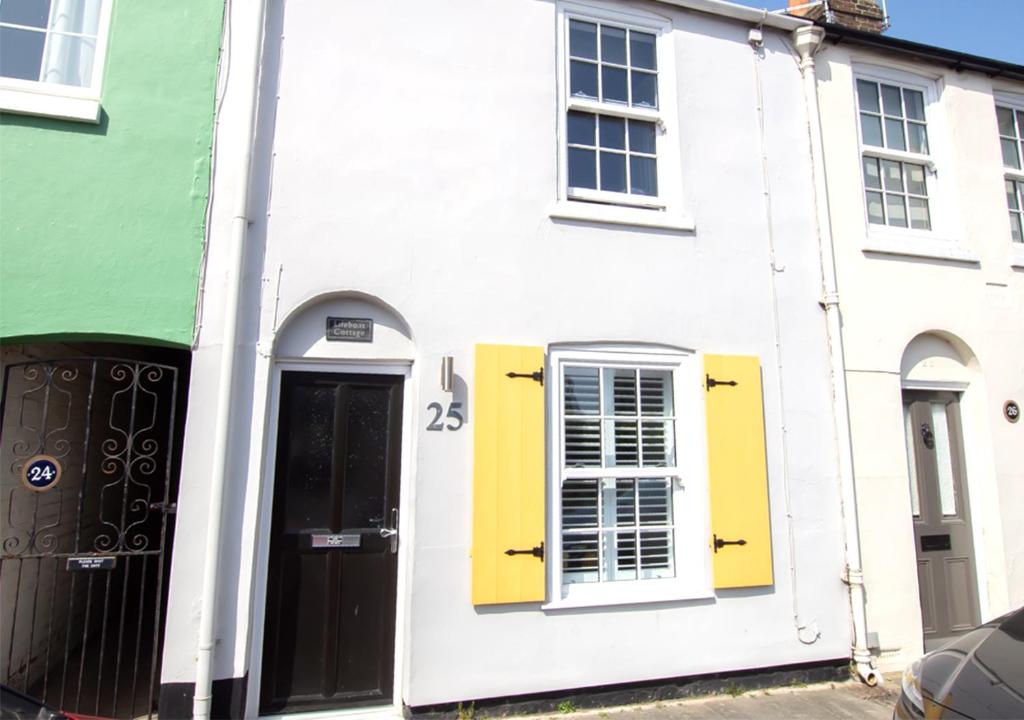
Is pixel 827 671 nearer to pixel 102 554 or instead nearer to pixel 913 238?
pixel 913 238

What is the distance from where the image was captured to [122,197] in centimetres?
447

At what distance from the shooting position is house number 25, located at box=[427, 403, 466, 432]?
4.73 meters

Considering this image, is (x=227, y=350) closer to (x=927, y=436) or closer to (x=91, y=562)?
(x=91, y=562)

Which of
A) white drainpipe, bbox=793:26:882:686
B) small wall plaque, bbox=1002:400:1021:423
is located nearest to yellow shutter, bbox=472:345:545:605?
white drainpipe, bbox=793:26:882:686

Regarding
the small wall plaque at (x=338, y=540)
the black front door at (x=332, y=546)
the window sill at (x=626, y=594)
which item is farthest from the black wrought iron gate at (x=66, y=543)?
the window sill at (x=626, y=594)

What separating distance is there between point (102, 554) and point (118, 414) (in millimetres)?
2533

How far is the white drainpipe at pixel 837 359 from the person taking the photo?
530cm

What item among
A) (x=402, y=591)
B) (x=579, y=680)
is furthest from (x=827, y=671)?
(x=402, y=591)

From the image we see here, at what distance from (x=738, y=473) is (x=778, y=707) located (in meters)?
1.78

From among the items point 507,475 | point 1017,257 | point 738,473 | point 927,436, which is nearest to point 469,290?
point 507,475

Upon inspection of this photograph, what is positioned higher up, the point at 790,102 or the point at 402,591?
the point at 790,102

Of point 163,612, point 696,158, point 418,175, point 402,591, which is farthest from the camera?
point 696,158

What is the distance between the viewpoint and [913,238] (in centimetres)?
635

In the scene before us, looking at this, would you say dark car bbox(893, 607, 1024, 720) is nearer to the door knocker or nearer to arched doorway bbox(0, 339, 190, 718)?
the door knocker
